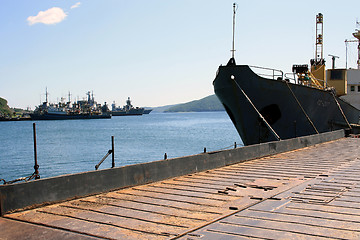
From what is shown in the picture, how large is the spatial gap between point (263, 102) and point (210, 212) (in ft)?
47.7

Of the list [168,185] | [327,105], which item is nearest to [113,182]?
[168,185]

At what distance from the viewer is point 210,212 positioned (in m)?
5.10

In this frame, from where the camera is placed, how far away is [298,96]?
2005 cm

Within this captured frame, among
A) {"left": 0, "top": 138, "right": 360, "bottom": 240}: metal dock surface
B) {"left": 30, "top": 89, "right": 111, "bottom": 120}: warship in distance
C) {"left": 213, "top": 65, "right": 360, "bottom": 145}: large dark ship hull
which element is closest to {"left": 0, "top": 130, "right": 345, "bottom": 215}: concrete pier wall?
{"left": 0, "top": 138, "right": 360, "bottom": 240}: metal dock surface

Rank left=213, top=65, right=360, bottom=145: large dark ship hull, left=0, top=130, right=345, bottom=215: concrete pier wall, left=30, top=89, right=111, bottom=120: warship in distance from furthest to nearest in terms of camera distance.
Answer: left=30, top=89, right=111, bottom=120: warship in distance < left=213, top=65, right=360, bottom=145: large dark ship hull < left=0, top=130, right=345, bottom=215: concrete pier wall

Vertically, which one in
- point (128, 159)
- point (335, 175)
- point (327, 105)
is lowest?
point (128, 159)

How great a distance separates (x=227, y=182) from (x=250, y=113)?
Answer: 1191 cm

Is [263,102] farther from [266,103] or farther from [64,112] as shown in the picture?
[64,112]

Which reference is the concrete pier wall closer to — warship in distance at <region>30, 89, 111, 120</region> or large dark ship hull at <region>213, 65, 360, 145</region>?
large dark ship hull at <region>213, 65, 360, 145</region>

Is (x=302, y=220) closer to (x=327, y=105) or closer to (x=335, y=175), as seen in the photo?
(x=335, y=175)

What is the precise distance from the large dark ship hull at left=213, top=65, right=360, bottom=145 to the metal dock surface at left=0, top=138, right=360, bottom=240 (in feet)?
35.9

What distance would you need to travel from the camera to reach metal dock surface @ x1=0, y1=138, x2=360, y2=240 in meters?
4.22

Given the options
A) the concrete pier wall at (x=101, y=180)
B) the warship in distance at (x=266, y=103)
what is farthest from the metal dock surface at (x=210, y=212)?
the warship in distance at (x=266, y=103)

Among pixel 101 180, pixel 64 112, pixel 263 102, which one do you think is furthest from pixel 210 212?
pixel 64 112
